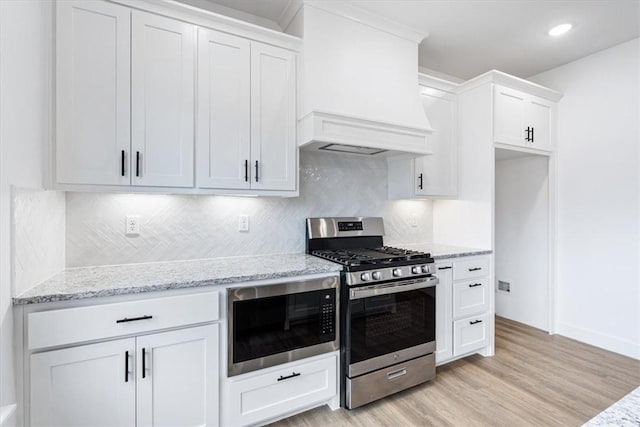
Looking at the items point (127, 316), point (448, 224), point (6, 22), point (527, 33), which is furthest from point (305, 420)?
point (527, 33)

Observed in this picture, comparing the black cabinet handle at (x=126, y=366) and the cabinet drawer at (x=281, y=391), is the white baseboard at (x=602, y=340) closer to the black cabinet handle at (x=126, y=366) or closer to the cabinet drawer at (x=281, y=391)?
the cabinet drawer at (x=281, y=391)

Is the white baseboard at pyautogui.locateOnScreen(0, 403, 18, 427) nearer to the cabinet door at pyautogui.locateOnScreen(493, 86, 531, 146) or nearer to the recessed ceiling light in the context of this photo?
the cabinet door at pyautogui.locateOnScreen(493, 86, 531, 146)

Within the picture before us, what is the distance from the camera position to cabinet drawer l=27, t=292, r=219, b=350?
143 centimetres

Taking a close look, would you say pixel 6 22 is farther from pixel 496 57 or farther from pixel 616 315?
pixel 616 315

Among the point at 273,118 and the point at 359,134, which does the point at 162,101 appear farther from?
the point at 359,134

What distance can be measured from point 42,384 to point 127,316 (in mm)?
425

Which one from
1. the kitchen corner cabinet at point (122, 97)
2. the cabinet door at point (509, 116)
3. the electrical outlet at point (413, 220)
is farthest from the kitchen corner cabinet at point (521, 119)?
the kitchen corner cabinet at point (122, 97)

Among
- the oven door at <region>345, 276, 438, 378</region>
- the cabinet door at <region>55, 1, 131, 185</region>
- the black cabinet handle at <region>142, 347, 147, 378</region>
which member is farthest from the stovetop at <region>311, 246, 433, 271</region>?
the cabinet door at <region>55, 1, 131, 185</region>

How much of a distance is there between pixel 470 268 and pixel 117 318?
2611 millimetres

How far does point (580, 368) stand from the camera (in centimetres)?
270

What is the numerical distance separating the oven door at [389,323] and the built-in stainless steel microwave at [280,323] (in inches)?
5.3

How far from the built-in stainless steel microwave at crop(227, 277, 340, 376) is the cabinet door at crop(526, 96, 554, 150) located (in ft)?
8.79

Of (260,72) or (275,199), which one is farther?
(275,199)

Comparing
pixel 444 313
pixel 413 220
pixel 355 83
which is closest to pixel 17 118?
pixel 355 83
